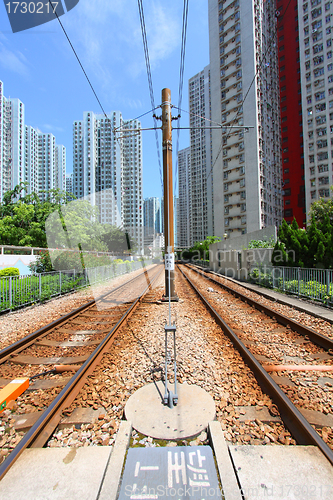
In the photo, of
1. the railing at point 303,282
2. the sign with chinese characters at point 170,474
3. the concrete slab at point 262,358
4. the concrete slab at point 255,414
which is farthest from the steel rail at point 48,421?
the railing at point 303,282

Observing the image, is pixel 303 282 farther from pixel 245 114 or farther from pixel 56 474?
pixel 245 114

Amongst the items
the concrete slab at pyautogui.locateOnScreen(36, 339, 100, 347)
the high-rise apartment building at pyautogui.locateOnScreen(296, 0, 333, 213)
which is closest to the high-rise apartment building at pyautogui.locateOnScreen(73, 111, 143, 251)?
the high-rise apartment building at pyautogui.locateOnScreen(296, 0, 333, 213)

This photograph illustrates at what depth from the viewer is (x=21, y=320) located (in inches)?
312

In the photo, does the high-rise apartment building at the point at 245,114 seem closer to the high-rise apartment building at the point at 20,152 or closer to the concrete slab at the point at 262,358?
the concrete slab at the point at 262,358

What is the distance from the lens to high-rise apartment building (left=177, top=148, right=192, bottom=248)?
153688 mm

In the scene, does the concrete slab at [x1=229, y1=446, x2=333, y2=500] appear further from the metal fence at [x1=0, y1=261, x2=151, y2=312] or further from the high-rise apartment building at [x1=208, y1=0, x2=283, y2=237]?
the high-rise apartment building at [x1=208, y1=0, x2=283, y2=237]

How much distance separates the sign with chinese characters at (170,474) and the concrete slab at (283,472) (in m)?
0.27

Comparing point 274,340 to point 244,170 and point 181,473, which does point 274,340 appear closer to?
point 181,473

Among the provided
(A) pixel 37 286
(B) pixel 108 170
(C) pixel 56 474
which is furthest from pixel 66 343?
(B) pixel 108 170

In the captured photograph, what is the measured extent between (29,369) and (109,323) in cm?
304

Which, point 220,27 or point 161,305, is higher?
point 220,27

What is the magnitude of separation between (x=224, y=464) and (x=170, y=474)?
497mm

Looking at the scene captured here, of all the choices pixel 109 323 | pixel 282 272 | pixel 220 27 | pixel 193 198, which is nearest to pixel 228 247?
pixel 282 272

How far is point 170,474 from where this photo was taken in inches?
88.1
